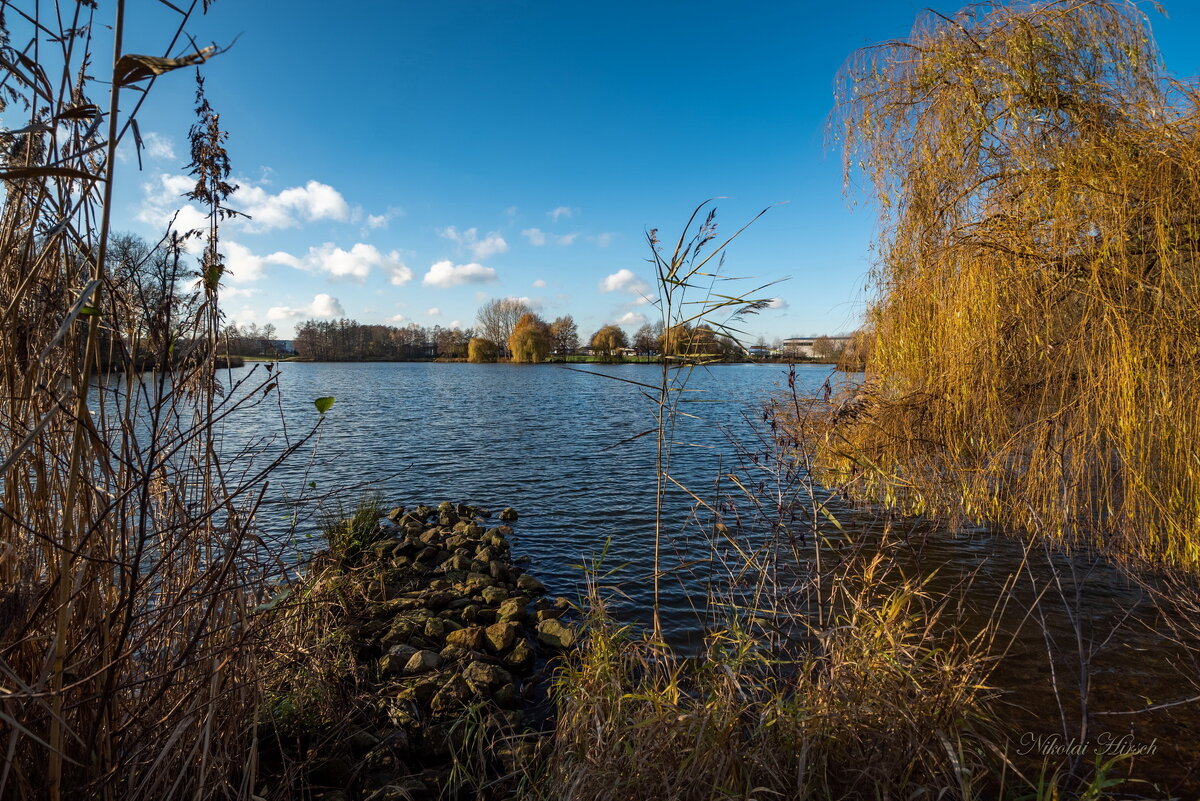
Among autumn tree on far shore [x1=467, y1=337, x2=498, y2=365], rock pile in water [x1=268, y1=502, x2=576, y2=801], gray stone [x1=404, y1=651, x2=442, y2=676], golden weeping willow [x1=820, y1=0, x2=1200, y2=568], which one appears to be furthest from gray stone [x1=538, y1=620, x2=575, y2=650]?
autumn tree on far shore [x1=467, y1=337, x2=498, y2=365]

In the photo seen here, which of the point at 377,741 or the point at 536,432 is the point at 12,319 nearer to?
the point at 377,741

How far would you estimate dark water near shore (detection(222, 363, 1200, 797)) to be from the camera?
157 inches

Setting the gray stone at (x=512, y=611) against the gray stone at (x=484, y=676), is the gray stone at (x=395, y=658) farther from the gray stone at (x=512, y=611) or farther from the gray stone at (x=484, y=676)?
the gray stone at (x=512, y=611)

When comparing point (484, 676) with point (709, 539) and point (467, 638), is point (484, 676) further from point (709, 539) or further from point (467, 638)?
point (709, 539)

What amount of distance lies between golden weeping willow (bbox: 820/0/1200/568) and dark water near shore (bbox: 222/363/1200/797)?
2.60ft

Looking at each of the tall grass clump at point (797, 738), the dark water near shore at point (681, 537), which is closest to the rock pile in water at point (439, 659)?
the tall grass clump at point (797, 738)

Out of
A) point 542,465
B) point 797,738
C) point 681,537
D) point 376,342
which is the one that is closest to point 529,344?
point 376,342

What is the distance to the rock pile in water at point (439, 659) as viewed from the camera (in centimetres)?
350

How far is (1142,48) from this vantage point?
231 inches

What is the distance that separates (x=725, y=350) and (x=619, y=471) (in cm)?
1028

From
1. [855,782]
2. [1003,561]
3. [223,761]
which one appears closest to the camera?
[223,761]

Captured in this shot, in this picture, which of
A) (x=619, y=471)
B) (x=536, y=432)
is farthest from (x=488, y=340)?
(x=619, y=471)

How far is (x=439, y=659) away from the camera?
5.05m

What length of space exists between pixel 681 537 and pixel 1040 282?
17.2 ft
